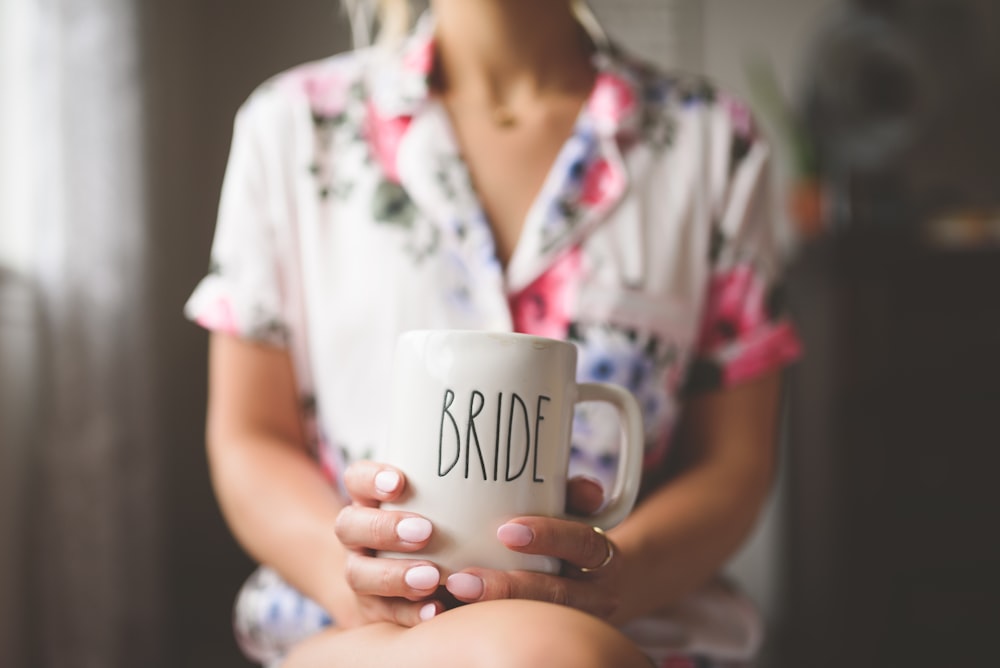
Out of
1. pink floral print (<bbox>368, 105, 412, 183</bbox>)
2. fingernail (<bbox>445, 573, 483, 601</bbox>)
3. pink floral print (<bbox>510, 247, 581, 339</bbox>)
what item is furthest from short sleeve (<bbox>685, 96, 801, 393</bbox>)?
fingernail (<bbox>445, 573, 483, 601</bbox>)

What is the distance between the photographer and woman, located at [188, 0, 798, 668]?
0.66 metres

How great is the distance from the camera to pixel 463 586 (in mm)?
407

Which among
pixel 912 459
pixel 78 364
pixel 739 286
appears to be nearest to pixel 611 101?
pixel 739 286

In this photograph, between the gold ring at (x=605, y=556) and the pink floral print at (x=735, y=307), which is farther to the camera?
the pink floral print at (x=735, y=307)

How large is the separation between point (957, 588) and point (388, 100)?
1.44m

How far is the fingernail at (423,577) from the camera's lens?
1.35ft

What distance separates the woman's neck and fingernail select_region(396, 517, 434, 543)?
0.47 metres

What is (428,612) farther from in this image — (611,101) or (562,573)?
(611,101)

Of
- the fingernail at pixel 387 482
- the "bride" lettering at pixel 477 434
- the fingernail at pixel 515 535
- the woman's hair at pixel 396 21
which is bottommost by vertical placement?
the fingernail at pixel 515 535

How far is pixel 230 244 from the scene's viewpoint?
0.70 metres

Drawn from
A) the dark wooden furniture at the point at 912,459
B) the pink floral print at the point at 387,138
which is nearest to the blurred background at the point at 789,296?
the dark wooden furniture at the point at 912,459

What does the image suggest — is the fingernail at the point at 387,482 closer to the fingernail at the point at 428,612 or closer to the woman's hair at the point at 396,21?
the fingernail at the point at 428,612

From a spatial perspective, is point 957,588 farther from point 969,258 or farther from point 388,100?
point 388,100

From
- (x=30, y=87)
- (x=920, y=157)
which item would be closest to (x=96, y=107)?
(x=30, y=87)
